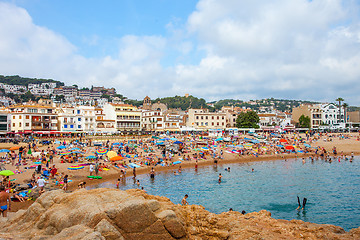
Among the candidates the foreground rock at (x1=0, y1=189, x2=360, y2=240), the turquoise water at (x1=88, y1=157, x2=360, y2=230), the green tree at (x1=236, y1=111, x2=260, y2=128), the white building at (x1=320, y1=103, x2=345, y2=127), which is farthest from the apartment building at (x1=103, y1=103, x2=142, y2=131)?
the white building at (x1=320, y1=103, x2=345, y2=127)

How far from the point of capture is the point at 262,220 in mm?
12898

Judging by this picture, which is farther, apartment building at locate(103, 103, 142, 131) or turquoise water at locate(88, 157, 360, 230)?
apartment building at locate(103, 103, 142, 131)

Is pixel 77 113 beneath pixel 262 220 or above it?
above

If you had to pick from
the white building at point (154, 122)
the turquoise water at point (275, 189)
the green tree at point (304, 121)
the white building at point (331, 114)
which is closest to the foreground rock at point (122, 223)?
the turquoise water at point (275, 189)

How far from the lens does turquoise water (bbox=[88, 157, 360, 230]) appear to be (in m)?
20.5

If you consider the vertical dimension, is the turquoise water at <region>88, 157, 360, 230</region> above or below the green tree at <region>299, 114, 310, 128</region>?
below

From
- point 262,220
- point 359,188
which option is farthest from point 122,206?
point 359,188

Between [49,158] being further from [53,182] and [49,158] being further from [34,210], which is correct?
[34,210]

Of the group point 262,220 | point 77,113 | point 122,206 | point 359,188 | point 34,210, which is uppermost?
point 77,113

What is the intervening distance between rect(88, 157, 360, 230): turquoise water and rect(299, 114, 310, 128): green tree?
55837 millimetres

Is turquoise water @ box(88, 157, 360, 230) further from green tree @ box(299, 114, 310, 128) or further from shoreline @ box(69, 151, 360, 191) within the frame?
green tree @ box(299, 114, 310, 128)

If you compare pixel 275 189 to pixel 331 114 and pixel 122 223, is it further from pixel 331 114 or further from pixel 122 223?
pixel 331 114

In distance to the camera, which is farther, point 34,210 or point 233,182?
point 233,182

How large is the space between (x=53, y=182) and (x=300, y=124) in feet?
302
